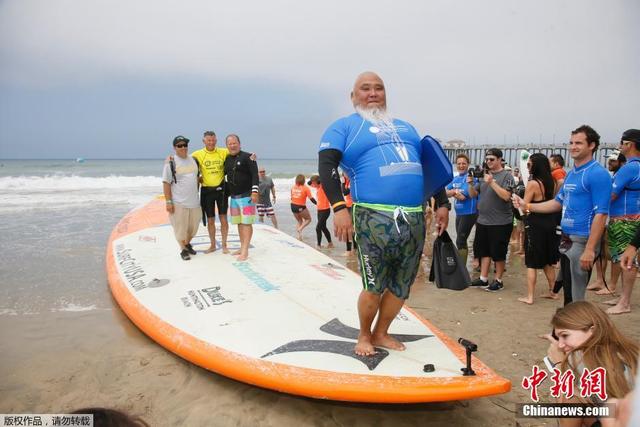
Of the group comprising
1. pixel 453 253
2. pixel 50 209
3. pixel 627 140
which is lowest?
pixel 50 209

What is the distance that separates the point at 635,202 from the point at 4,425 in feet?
19.8

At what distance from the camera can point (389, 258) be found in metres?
2.80

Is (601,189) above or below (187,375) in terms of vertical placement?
above

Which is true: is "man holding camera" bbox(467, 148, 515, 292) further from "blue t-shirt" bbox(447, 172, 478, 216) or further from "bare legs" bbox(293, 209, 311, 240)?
"bare legs" bbox(293, 209, 311, 240)

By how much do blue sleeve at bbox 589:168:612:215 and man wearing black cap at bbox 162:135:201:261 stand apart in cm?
497

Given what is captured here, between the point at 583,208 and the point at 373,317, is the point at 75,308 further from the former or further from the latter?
the point at 583,208

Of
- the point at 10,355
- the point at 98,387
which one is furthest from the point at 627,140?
the point at 10,355

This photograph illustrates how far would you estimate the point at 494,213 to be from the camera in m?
5.79

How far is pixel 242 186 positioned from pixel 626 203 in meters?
4.77

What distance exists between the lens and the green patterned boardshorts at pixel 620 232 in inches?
178

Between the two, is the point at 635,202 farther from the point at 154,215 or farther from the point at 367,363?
the point at 154,215

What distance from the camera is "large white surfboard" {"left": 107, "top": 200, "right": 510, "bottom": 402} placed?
2660mm
